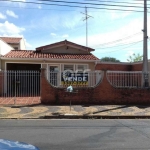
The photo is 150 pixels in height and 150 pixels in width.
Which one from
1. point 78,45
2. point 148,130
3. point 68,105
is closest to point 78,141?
point 148,130

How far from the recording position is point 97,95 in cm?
1472

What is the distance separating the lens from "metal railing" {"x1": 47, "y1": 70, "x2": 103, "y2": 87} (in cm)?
1518

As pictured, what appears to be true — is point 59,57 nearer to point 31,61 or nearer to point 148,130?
point 31,61

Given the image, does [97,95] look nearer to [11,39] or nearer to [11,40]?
[11,40]

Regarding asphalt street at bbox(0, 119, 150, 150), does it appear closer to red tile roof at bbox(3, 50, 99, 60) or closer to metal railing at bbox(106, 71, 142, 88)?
metal railing at bbox(106, 71, 142, 88)

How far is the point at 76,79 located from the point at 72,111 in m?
3.30

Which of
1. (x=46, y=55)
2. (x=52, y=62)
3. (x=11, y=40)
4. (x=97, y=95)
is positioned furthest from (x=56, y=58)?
(x=11, y=40)

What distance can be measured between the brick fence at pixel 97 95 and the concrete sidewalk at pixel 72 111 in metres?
0.72

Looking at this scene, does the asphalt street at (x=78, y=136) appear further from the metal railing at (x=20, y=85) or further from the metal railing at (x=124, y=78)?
the metal railing at (x=20, y=85)

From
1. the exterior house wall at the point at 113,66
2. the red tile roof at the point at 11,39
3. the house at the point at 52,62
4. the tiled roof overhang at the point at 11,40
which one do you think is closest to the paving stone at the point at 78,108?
the house at the point at 52,62

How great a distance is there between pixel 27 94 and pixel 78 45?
623cm

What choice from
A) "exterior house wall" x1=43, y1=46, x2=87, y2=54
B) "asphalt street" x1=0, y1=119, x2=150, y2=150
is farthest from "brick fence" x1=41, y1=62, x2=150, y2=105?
"exterior house wall" x1=43, y1=46, x2=87, y2=54

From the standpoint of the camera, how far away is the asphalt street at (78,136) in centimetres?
630

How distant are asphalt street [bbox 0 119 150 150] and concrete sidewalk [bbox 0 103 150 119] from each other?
2022mm
